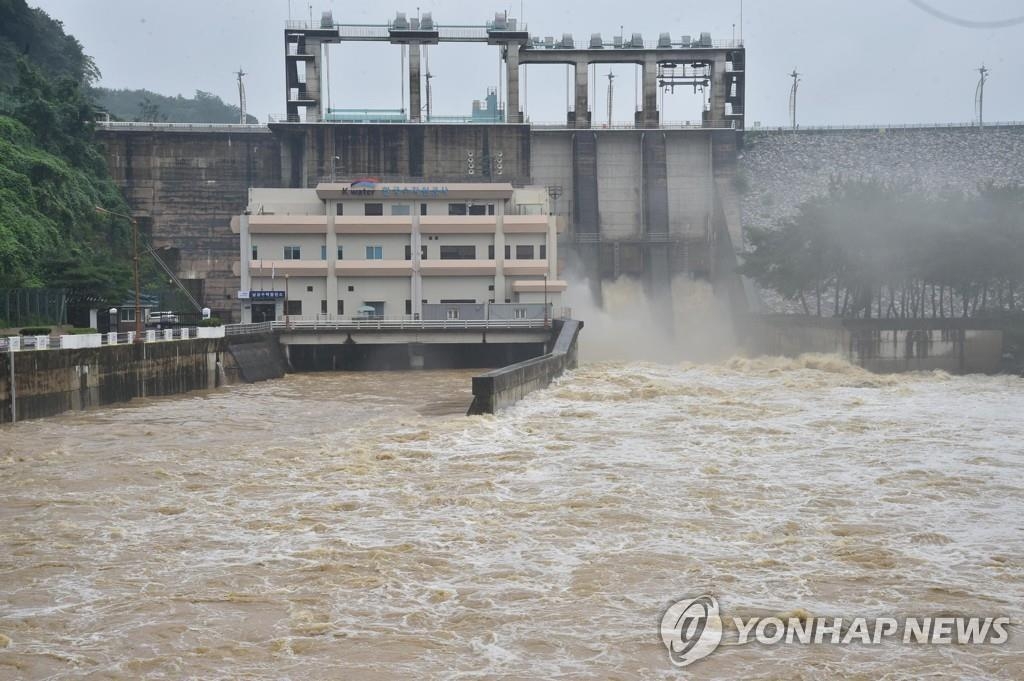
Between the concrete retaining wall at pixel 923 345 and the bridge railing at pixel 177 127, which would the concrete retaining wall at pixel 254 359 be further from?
the concrete retaining wall at pixel 923 345

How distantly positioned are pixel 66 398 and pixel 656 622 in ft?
78.8

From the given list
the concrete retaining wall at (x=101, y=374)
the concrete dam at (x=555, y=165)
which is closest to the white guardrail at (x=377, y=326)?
the concrete retaining wall at (x=101, y=374)

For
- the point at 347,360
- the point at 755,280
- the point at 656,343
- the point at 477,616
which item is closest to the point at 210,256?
the point at 347,360

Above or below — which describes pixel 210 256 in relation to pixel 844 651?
above

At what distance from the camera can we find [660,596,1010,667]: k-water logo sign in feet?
31.9

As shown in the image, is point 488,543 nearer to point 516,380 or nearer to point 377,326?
point 516,380

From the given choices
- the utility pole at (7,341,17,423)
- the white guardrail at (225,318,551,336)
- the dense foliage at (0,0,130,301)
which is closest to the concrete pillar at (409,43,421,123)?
the dense foliage at (0,0,130,301)

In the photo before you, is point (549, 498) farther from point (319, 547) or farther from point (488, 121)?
point (488, 121)

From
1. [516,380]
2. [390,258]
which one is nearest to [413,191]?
[390,258]

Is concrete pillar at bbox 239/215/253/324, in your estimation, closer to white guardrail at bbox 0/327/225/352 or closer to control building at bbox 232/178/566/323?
control building at bbox 232/178/566/323

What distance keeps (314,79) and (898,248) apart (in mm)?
39252

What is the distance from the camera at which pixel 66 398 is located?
95.5ft

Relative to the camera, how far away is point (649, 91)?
67250 mm

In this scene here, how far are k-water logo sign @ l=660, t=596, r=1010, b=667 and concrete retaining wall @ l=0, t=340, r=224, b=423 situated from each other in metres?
22.2
